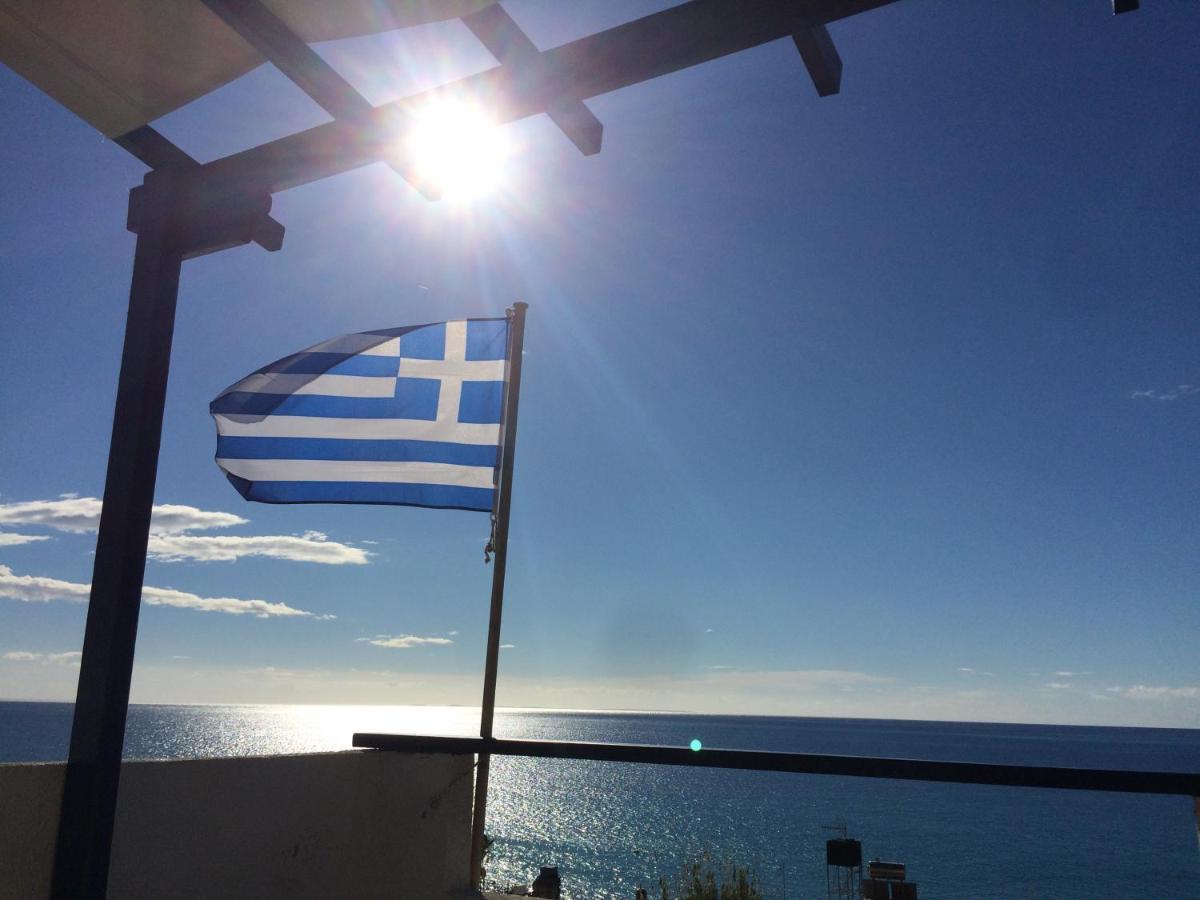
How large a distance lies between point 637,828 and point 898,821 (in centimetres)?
2296

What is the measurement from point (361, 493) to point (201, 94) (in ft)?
6.18

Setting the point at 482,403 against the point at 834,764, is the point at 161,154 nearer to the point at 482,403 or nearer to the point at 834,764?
the point at 482,403

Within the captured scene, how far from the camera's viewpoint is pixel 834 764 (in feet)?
7.79

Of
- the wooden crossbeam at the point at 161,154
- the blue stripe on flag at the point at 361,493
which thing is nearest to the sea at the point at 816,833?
the blue stripe on flag at the point at 361,493

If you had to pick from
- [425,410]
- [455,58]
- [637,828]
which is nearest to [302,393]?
[425,410]

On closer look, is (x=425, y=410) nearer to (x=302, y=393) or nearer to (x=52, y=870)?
(x=302, y=393)

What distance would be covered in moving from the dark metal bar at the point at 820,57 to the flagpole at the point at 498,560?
199cm

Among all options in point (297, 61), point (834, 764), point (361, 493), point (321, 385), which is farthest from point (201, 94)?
point (834, 764)

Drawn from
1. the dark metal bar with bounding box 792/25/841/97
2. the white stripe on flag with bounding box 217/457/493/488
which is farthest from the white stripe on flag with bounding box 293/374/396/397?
the dark metal bar with bounding box 792/25/841/97

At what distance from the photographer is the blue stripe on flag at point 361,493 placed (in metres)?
3.65

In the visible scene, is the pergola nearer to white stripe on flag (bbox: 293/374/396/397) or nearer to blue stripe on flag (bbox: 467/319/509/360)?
white stripe on flag (bbox: 293/374/396/397)

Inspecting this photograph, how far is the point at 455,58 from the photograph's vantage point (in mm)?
2121

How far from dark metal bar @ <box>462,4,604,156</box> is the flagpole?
1.63 metres

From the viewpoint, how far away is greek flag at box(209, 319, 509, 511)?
3.68 metres
